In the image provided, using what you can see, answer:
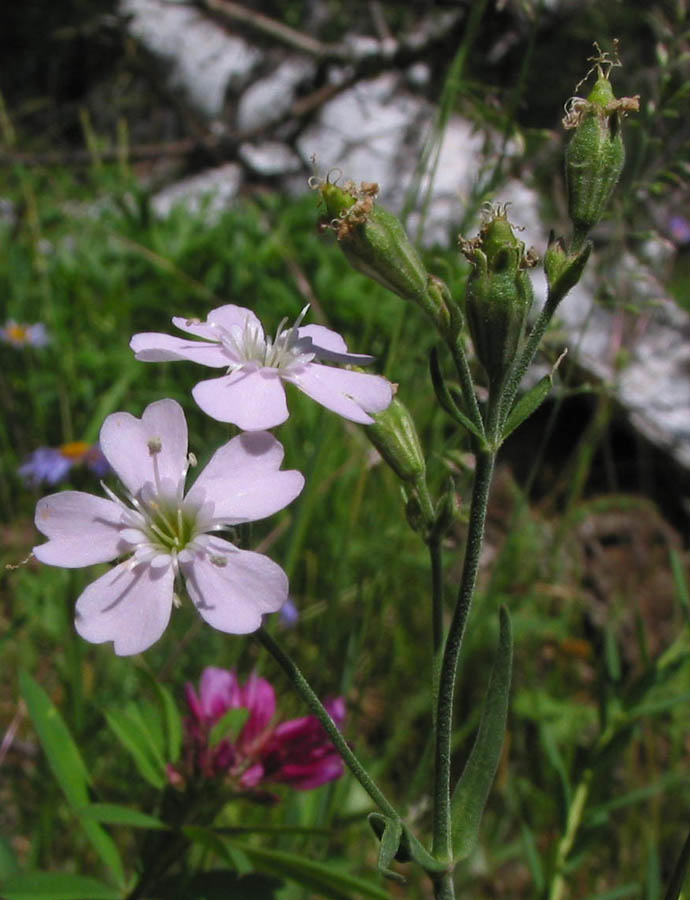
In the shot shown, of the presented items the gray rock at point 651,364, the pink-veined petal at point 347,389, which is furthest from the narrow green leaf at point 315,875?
the gray rock at point 651,364

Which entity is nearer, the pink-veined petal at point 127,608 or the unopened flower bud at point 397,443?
the pink-veined petal at point 127,608

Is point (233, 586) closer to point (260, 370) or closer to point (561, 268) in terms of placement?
point (260, 370)

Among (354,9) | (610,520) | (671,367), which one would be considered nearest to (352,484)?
(610,520)

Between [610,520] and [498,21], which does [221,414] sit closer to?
[610,520]

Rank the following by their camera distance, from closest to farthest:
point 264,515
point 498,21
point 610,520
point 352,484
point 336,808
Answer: point 264,515
point 336,808
point 352,484
point 610,520
point 498,21

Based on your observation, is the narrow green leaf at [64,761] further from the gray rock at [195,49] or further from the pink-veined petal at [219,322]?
the gray rock at [195,49]
